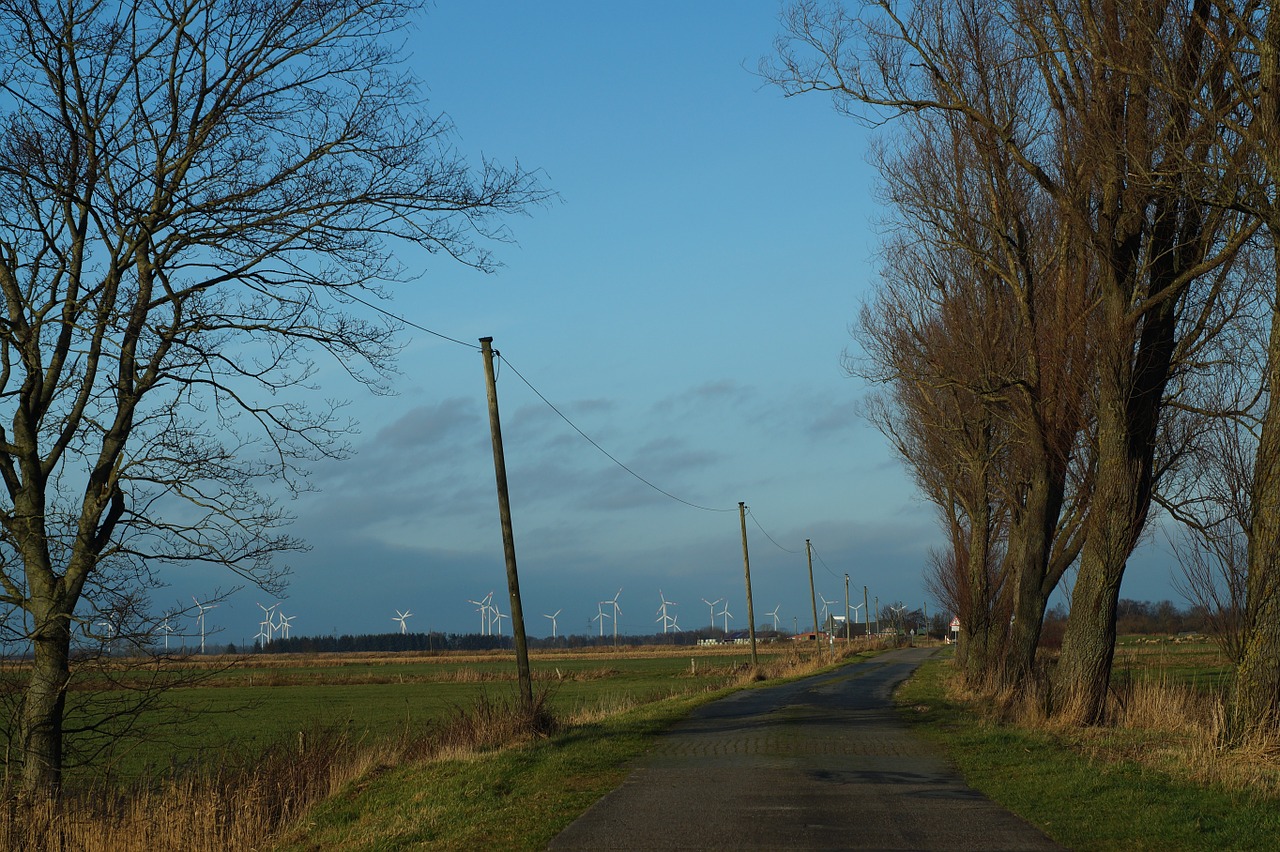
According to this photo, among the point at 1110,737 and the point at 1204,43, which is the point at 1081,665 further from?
the point at 1204,43

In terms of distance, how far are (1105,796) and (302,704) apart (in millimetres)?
42792

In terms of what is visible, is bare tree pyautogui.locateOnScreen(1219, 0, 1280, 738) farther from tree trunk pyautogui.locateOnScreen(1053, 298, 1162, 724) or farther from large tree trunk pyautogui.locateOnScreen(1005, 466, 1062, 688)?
large tree trunk pyautogui.locateOnScreen(1005, 466, 1062, 688)

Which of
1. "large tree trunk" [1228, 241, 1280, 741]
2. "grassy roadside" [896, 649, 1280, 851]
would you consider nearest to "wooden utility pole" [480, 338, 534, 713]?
"grassy roadside" [896, 649, 1280, 851]

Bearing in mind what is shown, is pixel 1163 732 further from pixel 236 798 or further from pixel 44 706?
pixel 44 706

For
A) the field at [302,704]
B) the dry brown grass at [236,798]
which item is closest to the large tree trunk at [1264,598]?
the field at [302,704]

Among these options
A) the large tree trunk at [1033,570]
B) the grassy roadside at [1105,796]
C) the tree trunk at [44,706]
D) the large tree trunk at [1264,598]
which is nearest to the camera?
the grassy roadside at [1105,796]

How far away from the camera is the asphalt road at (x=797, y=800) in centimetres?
850

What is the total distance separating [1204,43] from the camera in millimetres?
14266

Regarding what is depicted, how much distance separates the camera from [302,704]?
4750 cm

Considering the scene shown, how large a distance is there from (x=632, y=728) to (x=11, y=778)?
9.48 meters

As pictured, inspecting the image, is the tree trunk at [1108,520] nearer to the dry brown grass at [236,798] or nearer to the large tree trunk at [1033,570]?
the large tree trunk at [1033,570]

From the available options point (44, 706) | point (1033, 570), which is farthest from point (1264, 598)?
point (44, 706)

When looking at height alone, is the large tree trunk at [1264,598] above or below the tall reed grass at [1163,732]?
above

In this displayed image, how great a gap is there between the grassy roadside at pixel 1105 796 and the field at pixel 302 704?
6823 mm
